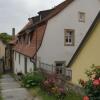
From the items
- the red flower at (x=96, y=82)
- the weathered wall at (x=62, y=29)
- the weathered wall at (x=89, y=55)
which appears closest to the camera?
the red flower at (x=96, y=82)

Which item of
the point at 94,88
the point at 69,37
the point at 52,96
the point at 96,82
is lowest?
the point at 52,96

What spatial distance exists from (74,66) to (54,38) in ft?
31.1

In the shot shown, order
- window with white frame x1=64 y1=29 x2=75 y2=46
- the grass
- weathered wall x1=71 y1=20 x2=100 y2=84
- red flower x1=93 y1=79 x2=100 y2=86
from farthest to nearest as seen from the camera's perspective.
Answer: window with white frame x1=64 y1=29 x2=75 y2=46
weathered wall x1=71 y1=20 x2=100 y2=84
the grass
red flower x1=93 y1=79 x2=100 y2=86

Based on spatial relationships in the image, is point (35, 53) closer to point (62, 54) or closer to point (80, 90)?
point (62, 54)

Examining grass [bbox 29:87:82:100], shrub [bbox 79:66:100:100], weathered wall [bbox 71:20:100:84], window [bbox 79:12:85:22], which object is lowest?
grass [bbox 29:87:82:100]

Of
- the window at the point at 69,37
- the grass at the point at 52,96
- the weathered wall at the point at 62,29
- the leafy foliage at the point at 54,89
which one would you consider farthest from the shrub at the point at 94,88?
the window at the point at 69,37

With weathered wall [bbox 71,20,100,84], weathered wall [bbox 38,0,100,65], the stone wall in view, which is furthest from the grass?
weathered wall [bbox 38,0,100,65]

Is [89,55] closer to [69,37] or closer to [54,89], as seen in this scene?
[54,89]

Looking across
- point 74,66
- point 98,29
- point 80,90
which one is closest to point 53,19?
point 74,66

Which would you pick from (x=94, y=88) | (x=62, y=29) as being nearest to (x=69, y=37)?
(x=62, y=29)

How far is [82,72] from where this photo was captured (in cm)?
1520

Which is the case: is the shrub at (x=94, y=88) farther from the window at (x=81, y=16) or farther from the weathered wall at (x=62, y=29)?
the window at (x=81, y=16)

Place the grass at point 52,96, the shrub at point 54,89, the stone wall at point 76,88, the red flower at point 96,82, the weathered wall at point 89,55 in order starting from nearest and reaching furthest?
the red flower at point 96,82
the stone wall at point 76,88
the grass at point 52,96
the shrub at point 54,89
the weathered wall at point 89,55

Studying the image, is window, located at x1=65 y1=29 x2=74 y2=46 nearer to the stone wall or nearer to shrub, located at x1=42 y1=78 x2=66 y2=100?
shrub, located at x1=42 y1=78 x2=66 y2=100
